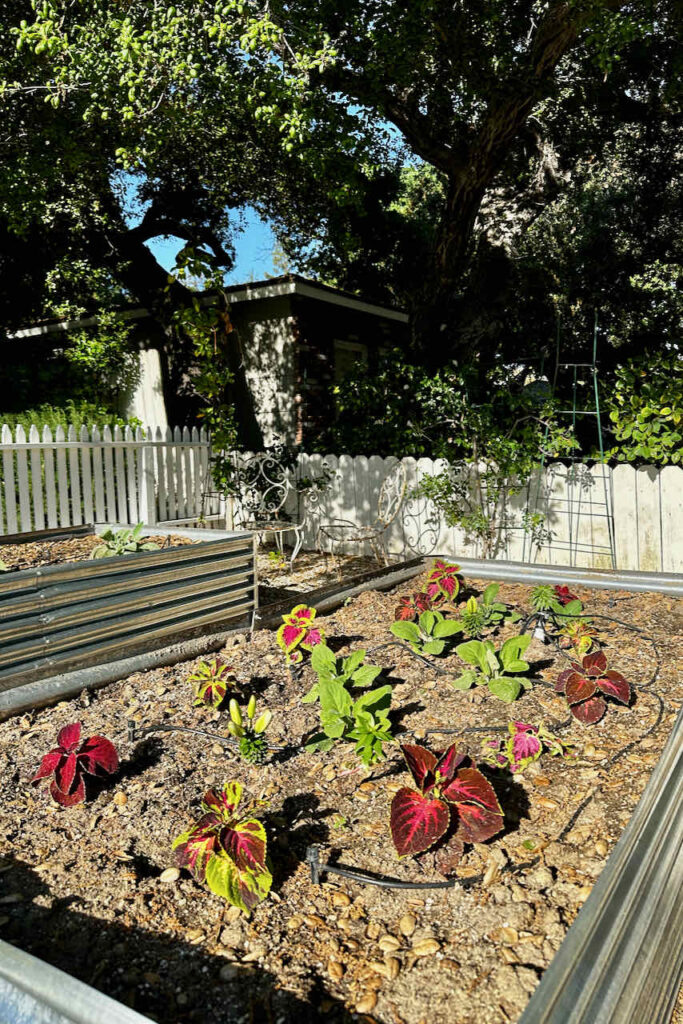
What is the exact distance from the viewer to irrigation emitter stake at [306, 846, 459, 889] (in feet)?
5.14

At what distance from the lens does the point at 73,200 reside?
32.1 ft

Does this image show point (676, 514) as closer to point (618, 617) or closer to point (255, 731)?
point (618, 617)

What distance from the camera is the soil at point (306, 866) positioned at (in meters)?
1.30

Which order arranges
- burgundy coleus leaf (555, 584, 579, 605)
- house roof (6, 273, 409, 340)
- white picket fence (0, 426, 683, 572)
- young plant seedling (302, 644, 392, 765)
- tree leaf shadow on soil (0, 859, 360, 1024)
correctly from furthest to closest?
house roof (6, 273, 409, 340) < white picket fence (0, 426, 683, 572) < burgundy coleus leaf (555, 584, 579, 605) < young plant seedling (302, 644, 392, 765) < tree leaf shadow on soil (0, 859, 360, 1024)

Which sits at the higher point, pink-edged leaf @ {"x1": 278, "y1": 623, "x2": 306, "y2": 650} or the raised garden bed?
the raised garden bed

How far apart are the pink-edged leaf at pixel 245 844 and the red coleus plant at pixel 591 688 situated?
1154 millimetres

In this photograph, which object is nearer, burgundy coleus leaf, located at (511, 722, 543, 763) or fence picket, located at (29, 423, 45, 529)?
burgundy coleus leaf, located at (511, 722, 543, 763)

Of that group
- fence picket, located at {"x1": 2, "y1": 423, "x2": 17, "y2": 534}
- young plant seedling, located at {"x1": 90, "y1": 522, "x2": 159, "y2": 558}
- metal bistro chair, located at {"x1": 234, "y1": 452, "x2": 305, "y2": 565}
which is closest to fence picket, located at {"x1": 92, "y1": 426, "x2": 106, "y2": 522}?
fence picket, located at {"x1": 2, "y1": 423, "x2": 17, "y2": 534}

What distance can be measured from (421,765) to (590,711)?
2.45 ft

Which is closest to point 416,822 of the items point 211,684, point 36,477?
point 211,684

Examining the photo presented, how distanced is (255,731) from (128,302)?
37.2 feet

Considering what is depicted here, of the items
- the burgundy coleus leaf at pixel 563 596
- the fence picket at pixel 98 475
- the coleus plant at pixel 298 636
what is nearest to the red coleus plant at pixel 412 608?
the coleus plant at pixel 298 636

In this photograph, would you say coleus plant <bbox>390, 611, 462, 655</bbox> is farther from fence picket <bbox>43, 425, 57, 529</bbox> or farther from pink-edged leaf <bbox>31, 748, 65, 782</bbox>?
fence picket <bbox>43, 425, 57, 529</bbox>

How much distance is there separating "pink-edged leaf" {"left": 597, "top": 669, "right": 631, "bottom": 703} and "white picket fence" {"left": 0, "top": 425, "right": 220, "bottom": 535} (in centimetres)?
572
